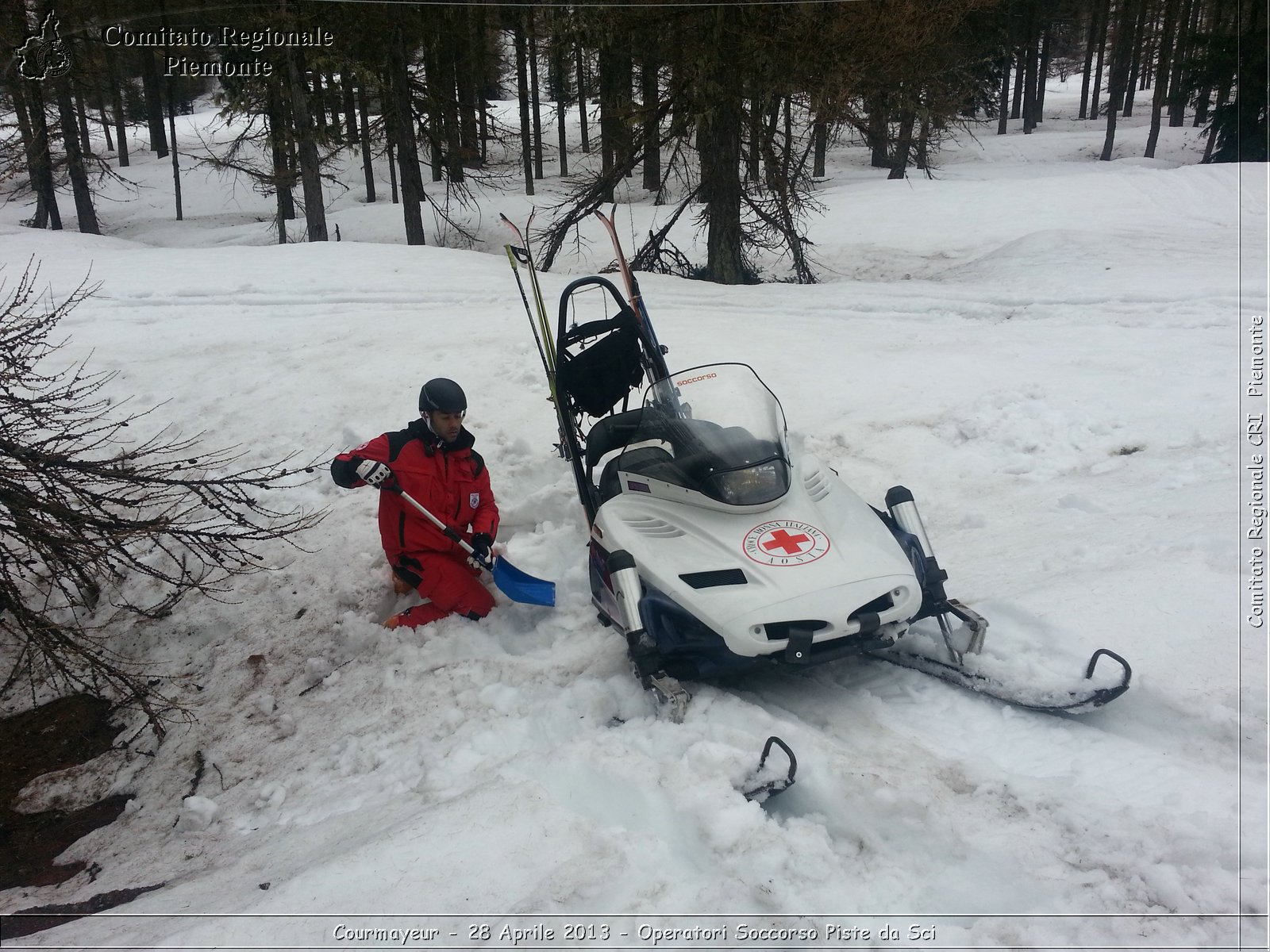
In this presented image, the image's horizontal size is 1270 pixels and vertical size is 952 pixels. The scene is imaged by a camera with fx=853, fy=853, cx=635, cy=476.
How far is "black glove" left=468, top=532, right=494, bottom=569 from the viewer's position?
5242 millimetres

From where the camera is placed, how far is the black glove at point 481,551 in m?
5.24

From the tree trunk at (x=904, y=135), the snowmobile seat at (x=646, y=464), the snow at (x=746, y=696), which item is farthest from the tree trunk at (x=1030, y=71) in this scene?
the snowmobile seat at (x=646, y=464)

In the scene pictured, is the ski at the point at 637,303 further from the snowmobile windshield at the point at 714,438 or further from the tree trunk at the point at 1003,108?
the tree trunk at the point at 1003,108

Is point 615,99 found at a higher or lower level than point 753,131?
higher

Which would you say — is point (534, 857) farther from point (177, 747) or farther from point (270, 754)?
point (177, 747)

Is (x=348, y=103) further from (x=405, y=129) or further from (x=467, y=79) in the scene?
(x=467, y=79)

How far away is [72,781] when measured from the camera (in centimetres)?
454

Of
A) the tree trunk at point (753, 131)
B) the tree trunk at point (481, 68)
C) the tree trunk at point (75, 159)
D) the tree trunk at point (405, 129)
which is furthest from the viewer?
the tree trunk at point (75, 159)

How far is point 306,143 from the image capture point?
1772cm

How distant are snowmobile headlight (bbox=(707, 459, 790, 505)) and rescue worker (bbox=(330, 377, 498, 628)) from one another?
173 cm

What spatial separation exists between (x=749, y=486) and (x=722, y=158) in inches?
358

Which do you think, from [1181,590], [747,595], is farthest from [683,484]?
[1181,590]

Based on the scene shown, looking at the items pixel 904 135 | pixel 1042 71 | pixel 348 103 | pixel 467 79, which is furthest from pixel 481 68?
pixel 1042 71

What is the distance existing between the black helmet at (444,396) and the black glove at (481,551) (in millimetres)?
805
